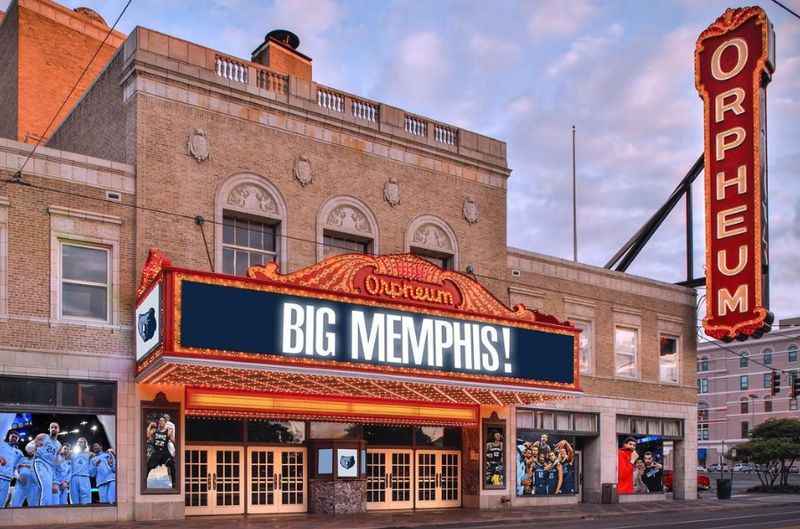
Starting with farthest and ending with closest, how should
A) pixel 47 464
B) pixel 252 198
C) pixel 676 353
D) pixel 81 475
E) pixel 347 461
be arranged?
1. pixel 676 353
2. pixel 347 461
3. pixel 252 198
4. pixel 81 475
5. pixel 47 464

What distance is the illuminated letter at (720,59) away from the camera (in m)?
37.1

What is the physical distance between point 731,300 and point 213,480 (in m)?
21.7

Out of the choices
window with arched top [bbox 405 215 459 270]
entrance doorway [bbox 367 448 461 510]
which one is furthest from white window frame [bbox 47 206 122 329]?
window with arched top [bbox 405 215 459 270]

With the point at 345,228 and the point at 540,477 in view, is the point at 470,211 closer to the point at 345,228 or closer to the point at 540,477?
the point at 345,228

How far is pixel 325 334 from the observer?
23406 mm

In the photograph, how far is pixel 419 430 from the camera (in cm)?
3034

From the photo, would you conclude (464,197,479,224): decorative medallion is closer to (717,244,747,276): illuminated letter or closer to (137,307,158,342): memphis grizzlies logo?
(717,244,747,276): illuminated letter

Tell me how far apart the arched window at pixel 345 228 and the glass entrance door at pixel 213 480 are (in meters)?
6.32

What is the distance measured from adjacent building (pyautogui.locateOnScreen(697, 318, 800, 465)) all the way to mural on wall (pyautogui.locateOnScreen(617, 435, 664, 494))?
3011 inches

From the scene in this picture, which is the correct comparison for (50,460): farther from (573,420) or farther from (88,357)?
(573,420)

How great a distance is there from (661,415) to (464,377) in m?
15.3

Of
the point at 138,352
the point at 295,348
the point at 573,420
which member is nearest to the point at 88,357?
the point at 138,352

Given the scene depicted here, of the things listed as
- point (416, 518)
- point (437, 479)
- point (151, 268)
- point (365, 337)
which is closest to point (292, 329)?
point (365, 337)

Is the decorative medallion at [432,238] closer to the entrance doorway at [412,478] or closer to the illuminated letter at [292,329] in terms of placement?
the entrance doorway at [412,478]
